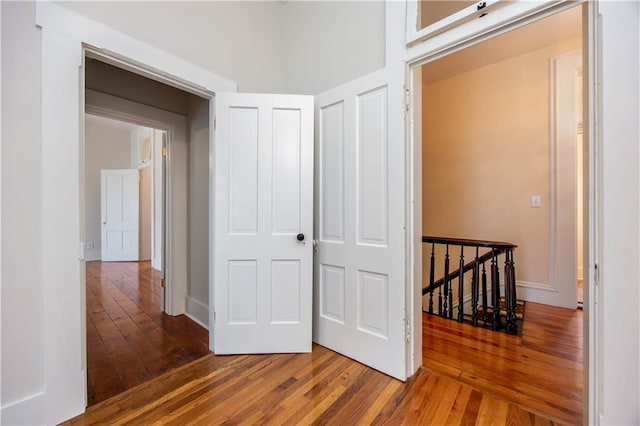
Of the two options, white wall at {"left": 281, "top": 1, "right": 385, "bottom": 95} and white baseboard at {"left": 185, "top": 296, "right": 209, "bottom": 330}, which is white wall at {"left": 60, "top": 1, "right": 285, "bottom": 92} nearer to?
white wall at {"left": 281, "top": 1, "right": 385, "bottom": 95}

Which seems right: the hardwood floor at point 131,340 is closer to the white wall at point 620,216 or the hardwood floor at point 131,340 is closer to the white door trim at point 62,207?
the white door trim at point 62,207

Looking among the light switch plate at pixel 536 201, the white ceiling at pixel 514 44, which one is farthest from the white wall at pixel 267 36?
the light switch plate at pixel 536 201

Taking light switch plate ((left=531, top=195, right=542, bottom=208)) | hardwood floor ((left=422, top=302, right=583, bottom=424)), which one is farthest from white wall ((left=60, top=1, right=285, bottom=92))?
light switch plate ((left=531, top=195, right=542, bottom=208))

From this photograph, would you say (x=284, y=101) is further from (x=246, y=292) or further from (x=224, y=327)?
(x=224, y=327)

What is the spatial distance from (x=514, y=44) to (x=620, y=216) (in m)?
3.01

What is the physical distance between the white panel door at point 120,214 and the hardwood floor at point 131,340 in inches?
104

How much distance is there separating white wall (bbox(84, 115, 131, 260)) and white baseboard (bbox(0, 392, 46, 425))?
6379 mm

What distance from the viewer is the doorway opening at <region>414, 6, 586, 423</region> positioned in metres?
2.36

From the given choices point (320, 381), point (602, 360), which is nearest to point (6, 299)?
point (320, 381)

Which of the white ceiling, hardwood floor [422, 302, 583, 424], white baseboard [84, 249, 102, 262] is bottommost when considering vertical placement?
hardwood floor [422, 302, 583, 424]

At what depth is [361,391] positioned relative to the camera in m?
1.67

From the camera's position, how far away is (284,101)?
2143 millimetres

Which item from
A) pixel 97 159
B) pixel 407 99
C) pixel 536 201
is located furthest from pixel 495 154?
pixel 97 159

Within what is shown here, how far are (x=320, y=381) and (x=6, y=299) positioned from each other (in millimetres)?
1716
